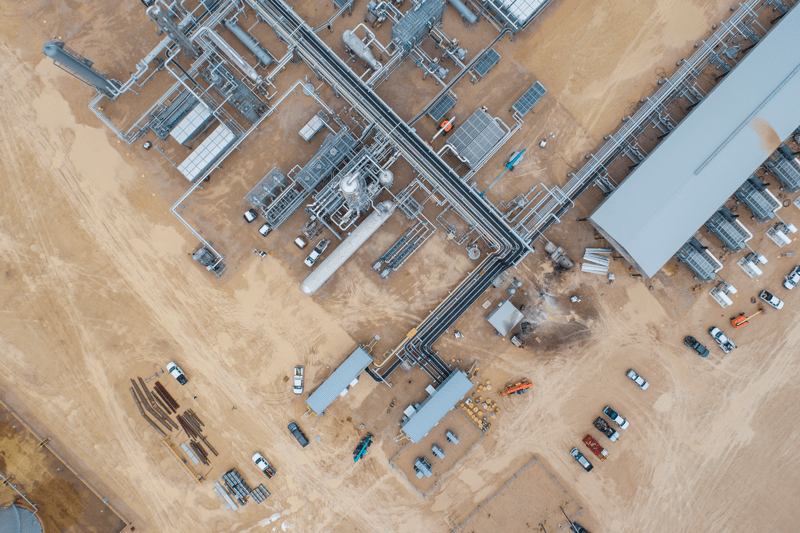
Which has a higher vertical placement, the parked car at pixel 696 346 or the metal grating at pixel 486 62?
the metal grating at pixel 486 62

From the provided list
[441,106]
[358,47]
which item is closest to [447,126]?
[441,106]

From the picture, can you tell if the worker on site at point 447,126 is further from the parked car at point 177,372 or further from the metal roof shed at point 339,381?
the parked car at point 177,372

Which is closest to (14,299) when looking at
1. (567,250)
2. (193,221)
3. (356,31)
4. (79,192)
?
(79,192)

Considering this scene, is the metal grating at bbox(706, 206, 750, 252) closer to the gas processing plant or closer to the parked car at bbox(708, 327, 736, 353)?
the gas processing plant

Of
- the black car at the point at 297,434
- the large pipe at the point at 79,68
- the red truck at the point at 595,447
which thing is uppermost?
the large pipe at the point at 79,68

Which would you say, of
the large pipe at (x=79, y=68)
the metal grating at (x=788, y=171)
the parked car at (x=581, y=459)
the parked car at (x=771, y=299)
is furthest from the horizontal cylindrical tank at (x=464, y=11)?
the parked car at (x=581, y=459)

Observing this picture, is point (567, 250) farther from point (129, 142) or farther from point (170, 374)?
point (129, 142)

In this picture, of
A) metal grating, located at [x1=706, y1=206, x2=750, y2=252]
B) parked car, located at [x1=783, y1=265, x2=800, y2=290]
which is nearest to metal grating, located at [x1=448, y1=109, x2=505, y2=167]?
metal grating, located at [x1=706, y1=206, x2=750, y2=252]
